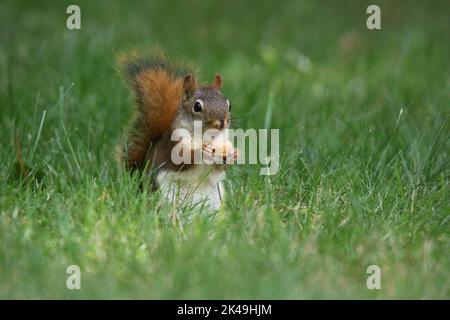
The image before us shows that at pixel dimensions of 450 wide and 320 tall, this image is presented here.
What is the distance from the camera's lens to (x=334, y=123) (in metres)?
3.82

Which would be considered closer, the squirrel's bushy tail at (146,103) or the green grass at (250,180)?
the green grass at (250,180)

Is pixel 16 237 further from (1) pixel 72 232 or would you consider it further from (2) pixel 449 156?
(2) pixel 449 156

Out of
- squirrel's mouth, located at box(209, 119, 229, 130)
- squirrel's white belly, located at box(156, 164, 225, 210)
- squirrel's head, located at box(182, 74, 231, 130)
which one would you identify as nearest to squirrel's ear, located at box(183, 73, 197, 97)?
squirrel's head, located at box(182, 74, 231, 130)

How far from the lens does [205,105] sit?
2.90m

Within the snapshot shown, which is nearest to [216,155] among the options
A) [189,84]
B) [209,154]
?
[209,154]

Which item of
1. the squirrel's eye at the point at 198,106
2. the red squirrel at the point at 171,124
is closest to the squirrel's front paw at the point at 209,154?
the red squirrel at the point at 171,124

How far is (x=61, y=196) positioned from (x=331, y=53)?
266cm

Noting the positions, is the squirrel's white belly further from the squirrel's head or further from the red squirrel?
the squirrel's head

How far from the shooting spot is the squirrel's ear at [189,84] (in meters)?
2.97

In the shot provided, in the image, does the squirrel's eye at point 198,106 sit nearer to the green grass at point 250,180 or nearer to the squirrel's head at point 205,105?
the squirrel's head at point 205,105

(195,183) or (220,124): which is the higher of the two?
(220,124)

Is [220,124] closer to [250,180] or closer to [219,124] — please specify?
[219,124]

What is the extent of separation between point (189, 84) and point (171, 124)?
0.17 metres
